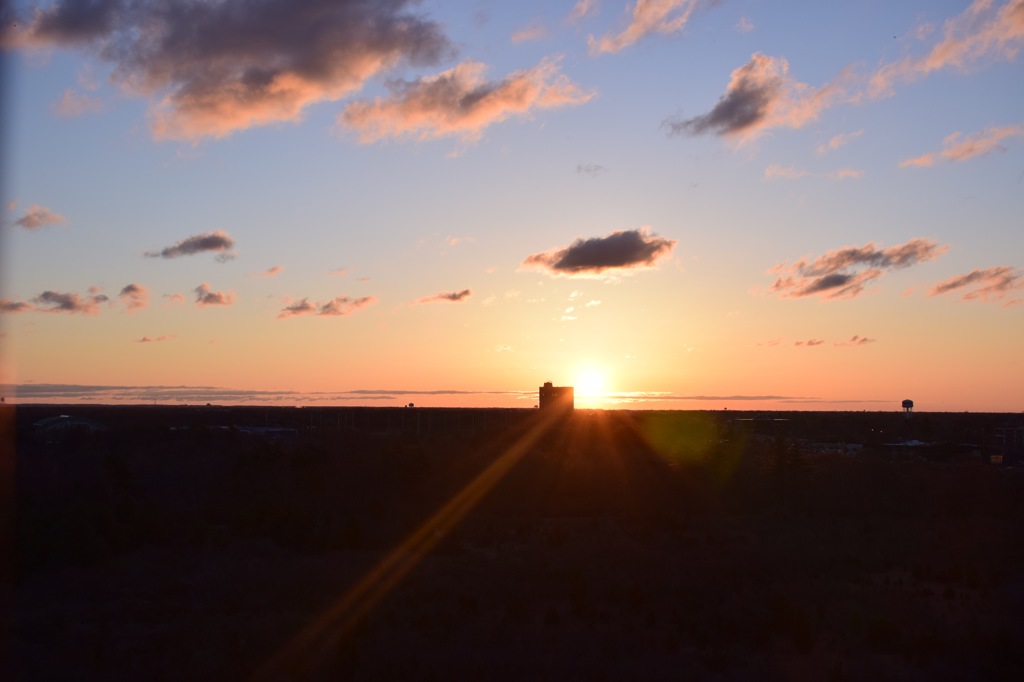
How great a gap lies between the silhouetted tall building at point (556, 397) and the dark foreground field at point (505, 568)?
5213 centimetres

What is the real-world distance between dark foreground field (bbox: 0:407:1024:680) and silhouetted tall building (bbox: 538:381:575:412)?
52.1 m

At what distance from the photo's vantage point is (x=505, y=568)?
84.4ft

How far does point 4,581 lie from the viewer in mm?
23391

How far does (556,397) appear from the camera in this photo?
349ft

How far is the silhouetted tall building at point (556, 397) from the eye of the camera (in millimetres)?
105625

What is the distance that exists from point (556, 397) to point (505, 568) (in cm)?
8095

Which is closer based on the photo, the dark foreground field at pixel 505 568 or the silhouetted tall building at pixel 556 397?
the dark foreground field at pixel 505 568

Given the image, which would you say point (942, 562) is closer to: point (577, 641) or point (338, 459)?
point (577, 641)

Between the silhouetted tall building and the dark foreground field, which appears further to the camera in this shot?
the silhouetted tall building

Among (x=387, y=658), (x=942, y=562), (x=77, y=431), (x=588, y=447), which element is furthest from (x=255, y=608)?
(x=77, y=431)

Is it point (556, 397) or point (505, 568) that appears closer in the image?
point (505, 568)

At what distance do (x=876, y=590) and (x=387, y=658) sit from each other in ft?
44.4

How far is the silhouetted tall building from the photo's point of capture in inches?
4158

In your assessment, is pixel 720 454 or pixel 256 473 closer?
pixel 256 473
